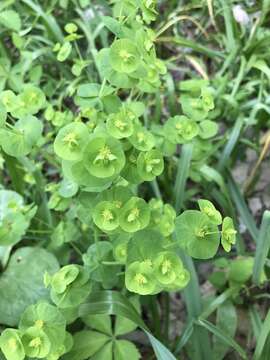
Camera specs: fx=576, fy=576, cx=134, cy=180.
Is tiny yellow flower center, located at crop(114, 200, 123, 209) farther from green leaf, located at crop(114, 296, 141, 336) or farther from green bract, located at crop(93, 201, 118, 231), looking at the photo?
green leaf, located at crop(114, 296, 141, 336)

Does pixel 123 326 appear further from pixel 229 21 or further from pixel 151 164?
pixel 229 21

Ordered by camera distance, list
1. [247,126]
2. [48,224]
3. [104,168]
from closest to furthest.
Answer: [104,168] → [48,224] → [247,126]

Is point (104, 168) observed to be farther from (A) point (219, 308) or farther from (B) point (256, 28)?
(B) point (256, 28)

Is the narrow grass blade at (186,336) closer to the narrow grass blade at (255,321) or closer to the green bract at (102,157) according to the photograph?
the narrow grass blade at (255,321)

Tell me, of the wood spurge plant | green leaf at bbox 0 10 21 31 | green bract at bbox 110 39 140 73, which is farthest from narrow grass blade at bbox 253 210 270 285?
green leaf at bbox 0 10 21 31

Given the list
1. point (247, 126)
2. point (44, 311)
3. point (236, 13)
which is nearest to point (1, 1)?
point (236, 13)

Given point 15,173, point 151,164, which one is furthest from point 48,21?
point 151,164
